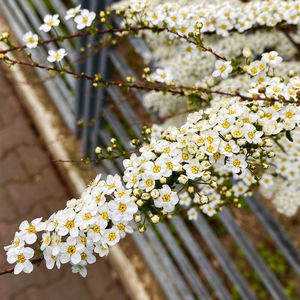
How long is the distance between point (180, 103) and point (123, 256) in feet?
6.11

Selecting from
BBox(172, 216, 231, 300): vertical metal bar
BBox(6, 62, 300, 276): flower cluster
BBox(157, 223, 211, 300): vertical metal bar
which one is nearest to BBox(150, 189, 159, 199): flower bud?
BBox(6, 62, 300, 276): flower cluster

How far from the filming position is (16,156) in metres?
3.37

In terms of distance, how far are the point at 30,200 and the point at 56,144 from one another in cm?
63

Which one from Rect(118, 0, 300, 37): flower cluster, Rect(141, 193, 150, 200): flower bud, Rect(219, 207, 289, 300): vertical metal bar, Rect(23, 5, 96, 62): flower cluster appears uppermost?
Rect(23, 5, 96, 62): flower cluster

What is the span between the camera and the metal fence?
212 centimetres

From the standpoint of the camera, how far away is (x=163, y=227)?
9.36 feet

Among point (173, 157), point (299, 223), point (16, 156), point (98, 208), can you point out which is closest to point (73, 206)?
point (98, 208)

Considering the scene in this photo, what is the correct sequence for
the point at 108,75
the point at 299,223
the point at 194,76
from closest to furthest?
the point at 194,76, the point at 108,75, the point at 299,223

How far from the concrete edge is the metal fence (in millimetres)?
178

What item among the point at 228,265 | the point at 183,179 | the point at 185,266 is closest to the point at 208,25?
the point at 183,179

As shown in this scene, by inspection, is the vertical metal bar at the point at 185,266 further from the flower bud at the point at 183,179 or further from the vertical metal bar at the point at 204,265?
the flower bud at the point at 183,179

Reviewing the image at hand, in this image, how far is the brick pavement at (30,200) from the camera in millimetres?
2922

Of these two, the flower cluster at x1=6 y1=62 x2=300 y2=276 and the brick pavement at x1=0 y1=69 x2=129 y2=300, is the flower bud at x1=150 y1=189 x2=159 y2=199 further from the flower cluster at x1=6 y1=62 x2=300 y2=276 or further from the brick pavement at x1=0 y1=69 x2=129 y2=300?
Result: the brick pavement at x1=0 y1=69 x2=129 y2=300

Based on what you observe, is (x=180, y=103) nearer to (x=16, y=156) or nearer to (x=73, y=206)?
(x=73, y=206)
